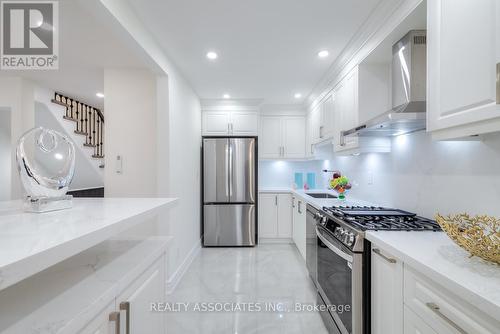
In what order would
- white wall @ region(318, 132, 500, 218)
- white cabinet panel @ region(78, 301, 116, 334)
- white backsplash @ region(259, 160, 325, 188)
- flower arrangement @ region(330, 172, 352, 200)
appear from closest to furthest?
white cabinet panel @ region(78, 301, 116, 334), white wall @ region(318, 132, 500, 218), flower arrangement @ region(330, 172, 352, 200), white backsplash @ region(259, 160, 325, 188)

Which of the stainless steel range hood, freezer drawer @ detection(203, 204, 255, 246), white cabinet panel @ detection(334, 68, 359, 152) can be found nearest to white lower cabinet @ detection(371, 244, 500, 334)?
the stainless steel range hood

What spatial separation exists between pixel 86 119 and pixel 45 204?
419 centimetres

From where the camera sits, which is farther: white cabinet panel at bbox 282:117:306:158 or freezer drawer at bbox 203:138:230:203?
white cabinet panel at bbox 282:117:306:158

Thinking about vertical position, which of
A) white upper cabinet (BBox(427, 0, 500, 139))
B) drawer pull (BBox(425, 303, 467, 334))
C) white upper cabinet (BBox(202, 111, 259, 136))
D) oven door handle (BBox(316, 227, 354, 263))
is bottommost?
oven door handle (BBox(316, 227, 354, 263))

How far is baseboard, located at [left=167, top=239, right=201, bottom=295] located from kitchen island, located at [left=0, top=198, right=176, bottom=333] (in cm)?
139

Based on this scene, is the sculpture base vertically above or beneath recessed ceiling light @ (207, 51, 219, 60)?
beneath

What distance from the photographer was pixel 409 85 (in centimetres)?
167

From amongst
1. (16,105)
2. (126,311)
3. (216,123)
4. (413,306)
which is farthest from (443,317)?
(16,105)

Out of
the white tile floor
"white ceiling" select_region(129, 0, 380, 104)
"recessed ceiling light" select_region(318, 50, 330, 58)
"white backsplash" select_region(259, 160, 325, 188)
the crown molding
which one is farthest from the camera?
"white backsplash" select_region(259, 160, 325, 188)

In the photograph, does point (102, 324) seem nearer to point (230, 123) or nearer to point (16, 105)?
point (230, 123)

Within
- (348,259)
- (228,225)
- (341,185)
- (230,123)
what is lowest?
(228,225)

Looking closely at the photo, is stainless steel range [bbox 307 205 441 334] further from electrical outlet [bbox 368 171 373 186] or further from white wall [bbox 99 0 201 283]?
white wall [bbox 99 0 201 283]

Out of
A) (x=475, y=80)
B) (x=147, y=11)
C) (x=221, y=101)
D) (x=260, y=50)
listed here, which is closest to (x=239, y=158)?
(x=221, y=101)

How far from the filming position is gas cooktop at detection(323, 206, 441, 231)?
58.0 inches
